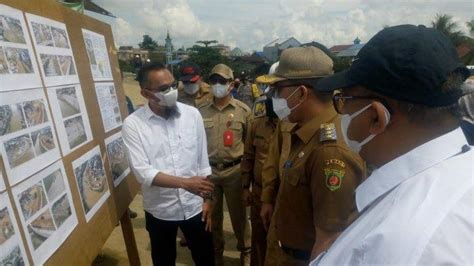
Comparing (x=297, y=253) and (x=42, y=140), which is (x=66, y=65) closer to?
(x=42, y=140)

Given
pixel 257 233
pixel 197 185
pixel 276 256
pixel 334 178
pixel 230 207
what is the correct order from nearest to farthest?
pixel 334 178 → pixel 276 256 → pixel 197 185 → pixel 257 233 → pixel 230 207

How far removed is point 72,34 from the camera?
2197 millimetres

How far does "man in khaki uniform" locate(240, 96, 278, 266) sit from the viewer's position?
3.33m

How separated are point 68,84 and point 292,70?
1.23 meters

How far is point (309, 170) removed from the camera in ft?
5.78

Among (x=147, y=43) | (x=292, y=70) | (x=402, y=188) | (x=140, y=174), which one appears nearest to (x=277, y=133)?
(x=292, y=70)

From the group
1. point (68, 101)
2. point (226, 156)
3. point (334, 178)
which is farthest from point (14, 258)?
point (226, 156)

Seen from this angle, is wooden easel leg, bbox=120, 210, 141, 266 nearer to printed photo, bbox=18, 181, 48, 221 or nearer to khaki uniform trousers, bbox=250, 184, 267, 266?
khaki uniform trousers, bbox=250, 184, 267, 266

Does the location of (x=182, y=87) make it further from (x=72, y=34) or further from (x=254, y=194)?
(x=72, y=34)

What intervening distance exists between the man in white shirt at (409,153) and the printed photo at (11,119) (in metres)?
1.23

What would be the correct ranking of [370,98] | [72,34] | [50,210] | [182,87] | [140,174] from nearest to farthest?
[370,98]
[50,210]
[72,34]
[140,174]
[182,87]

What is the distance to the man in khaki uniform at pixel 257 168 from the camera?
3.33 metres

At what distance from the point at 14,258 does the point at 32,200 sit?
0.24 meters

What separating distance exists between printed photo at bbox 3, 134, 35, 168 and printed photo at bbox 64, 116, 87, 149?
0.38 metres
